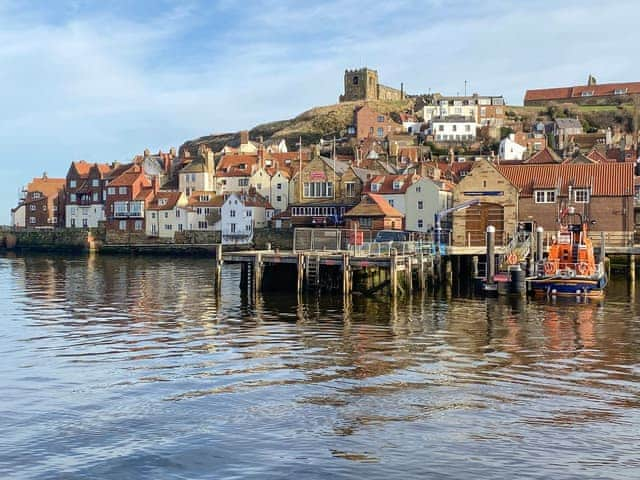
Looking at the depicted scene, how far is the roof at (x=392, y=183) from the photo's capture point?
8438cm

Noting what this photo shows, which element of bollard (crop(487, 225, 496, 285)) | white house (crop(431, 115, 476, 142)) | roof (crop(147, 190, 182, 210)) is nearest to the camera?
bollard (crop(487, 225, 496, 285))

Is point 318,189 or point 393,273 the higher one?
point 318,189

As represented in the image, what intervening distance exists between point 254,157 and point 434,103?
6958 cm

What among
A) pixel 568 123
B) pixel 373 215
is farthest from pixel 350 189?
pixel 568 123

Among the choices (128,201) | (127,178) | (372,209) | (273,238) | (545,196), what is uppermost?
(127,178)

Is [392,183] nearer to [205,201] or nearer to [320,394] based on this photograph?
[205,201]

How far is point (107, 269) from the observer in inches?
2948

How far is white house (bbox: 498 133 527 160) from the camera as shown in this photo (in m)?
125

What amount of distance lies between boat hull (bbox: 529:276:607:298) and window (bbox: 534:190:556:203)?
2232 cm

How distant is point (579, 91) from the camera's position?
17288 cm

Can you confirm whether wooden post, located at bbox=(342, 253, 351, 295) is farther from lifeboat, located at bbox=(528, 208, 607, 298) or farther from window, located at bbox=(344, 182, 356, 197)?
window, located at bbox=(344, 182, 356, 197)

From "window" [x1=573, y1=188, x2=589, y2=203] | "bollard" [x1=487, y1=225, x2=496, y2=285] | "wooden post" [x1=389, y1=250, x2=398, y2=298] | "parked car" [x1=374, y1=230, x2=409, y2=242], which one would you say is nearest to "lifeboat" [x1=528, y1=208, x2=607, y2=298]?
"bollard" [x1=487, y1=225, x2=496, y2=285]

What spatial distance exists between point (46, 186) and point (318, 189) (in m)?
60.9

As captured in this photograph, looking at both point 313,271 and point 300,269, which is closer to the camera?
point 300,269
